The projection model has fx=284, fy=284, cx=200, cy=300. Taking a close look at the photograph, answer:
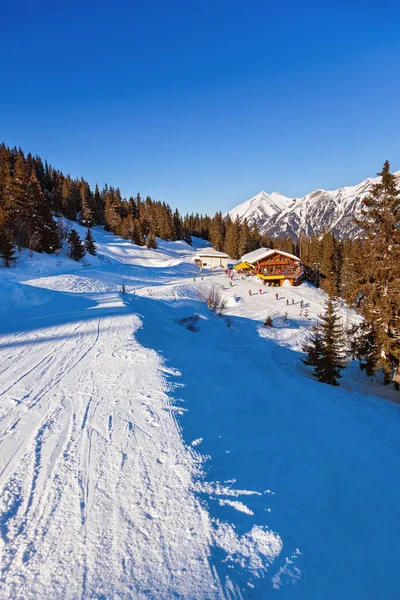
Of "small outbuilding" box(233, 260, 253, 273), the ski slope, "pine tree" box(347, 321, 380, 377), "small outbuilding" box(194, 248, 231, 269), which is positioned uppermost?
"small outbuilding" box(194, 248, 231, 269)

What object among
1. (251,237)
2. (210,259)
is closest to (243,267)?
(210,259)

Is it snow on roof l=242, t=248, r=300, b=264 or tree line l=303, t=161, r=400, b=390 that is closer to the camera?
tree line l=303, t=161, r=400, b=390

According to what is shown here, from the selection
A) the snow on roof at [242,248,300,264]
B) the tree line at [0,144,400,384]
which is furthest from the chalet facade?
the tree line at [0,144,400,384]

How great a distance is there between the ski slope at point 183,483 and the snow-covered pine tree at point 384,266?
6.39 meters

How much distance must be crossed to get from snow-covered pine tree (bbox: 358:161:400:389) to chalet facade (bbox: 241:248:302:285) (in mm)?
30528

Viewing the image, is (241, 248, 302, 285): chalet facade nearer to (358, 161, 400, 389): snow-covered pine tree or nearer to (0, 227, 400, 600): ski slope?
(358, 161, 400, 389): snow-covered pine tree

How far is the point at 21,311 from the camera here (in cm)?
1385

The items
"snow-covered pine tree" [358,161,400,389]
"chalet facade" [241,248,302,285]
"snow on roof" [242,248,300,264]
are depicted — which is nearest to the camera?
"snow-covered pine tree" [358,161,400,389]

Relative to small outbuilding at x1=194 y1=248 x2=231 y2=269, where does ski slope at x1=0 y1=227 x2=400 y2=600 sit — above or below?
below

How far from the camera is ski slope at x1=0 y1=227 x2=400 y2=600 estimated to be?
2553 millimetres

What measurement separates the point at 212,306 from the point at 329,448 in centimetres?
2066

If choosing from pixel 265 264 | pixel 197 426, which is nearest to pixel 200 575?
pixel 197 426

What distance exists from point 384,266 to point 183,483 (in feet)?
47.4

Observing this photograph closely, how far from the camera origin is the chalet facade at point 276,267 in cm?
4512
